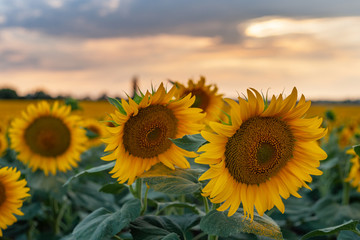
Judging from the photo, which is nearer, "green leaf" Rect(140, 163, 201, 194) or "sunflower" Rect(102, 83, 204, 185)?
"green leaf" Rect(140, 163, 201, 194)

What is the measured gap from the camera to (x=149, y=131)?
1.82m

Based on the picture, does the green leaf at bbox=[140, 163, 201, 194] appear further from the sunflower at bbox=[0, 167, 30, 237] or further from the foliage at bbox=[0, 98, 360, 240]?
the sunflower at bbox=[0, 167, 30, 237]

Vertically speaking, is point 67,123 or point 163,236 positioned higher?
Answer: point 67,123

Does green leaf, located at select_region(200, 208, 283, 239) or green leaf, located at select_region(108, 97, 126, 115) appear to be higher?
green leaf, located at select_region(108, 97, 126, 115)

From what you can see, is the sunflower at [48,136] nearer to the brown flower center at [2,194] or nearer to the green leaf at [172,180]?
the brown flower center at [2,194]

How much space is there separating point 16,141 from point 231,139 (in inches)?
105

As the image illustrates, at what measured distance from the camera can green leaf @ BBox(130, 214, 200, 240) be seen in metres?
1.77

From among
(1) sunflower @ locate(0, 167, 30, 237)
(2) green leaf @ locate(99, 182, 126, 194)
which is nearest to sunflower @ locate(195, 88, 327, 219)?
(2) green leaf @ locate(99, 182, 126, 194)

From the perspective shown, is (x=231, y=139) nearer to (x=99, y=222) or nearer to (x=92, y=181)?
(x=99, y=222)

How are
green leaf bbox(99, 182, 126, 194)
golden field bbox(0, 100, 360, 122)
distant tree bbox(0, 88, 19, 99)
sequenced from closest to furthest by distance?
green leaf bbox(99, 182, 126, 194) < golden field bbox(0, 100, 360, 122) < distant tree bbox(0, 88, 19, 99)

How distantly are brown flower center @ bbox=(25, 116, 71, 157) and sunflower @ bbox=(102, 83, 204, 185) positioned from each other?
1830 millimetres

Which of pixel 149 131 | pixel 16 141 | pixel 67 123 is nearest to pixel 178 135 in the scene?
pixel 149 131

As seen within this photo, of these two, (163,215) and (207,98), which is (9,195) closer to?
(163,215)

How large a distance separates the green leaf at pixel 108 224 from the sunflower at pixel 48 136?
Result: 1770 mm
